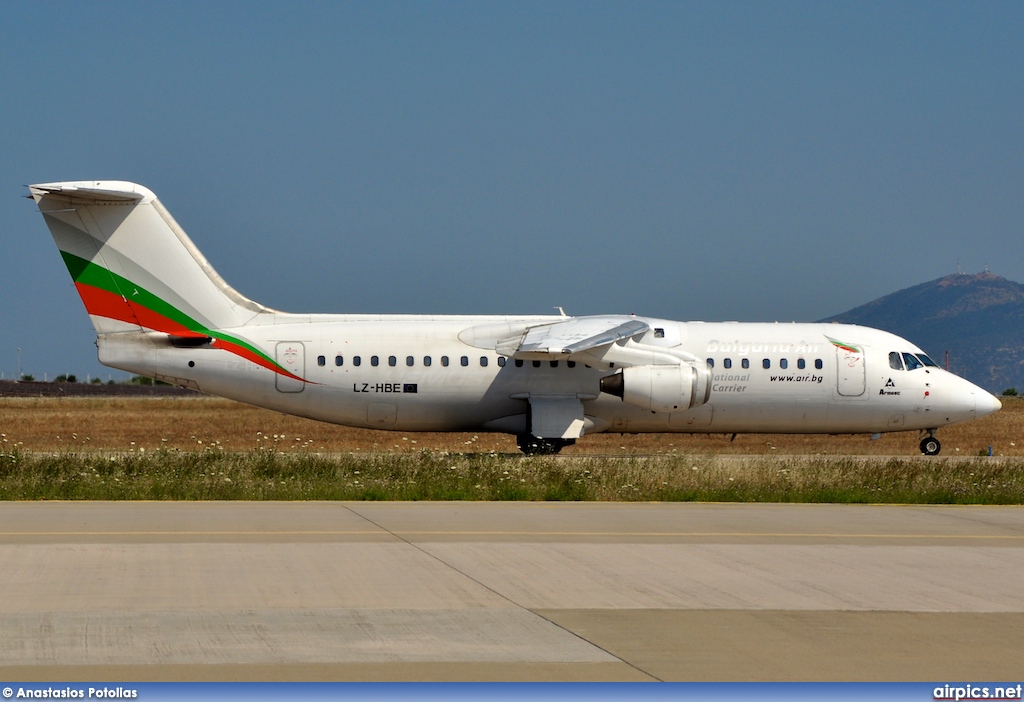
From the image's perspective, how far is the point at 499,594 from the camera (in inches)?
463

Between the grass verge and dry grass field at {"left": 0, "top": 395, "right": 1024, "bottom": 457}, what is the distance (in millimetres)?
7798

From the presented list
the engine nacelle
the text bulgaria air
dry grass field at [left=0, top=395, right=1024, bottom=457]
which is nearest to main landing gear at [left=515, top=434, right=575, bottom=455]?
the engine nacelle

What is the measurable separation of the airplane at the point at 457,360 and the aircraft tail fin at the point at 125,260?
3 centimetres

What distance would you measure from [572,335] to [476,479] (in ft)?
24.6

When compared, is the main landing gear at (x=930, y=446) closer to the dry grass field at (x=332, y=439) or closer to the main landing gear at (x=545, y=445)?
the dry grass field at (x=332, y=439)

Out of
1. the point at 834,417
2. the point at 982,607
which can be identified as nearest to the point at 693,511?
the point at 982,607

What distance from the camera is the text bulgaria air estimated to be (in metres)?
6.46

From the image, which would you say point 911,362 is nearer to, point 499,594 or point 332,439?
point 332,439

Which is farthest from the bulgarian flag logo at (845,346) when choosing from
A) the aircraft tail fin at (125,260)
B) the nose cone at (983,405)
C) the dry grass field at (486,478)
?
the aircraft tail fin at (125,260)

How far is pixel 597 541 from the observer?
15.6 metres

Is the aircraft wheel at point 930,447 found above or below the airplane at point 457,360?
below

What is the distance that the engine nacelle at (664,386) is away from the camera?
29.1 meters

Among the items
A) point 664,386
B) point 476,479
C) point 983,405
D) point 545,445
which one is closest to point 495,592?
point 476,479

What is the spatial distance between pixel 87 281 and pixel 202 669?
72.2 feet
